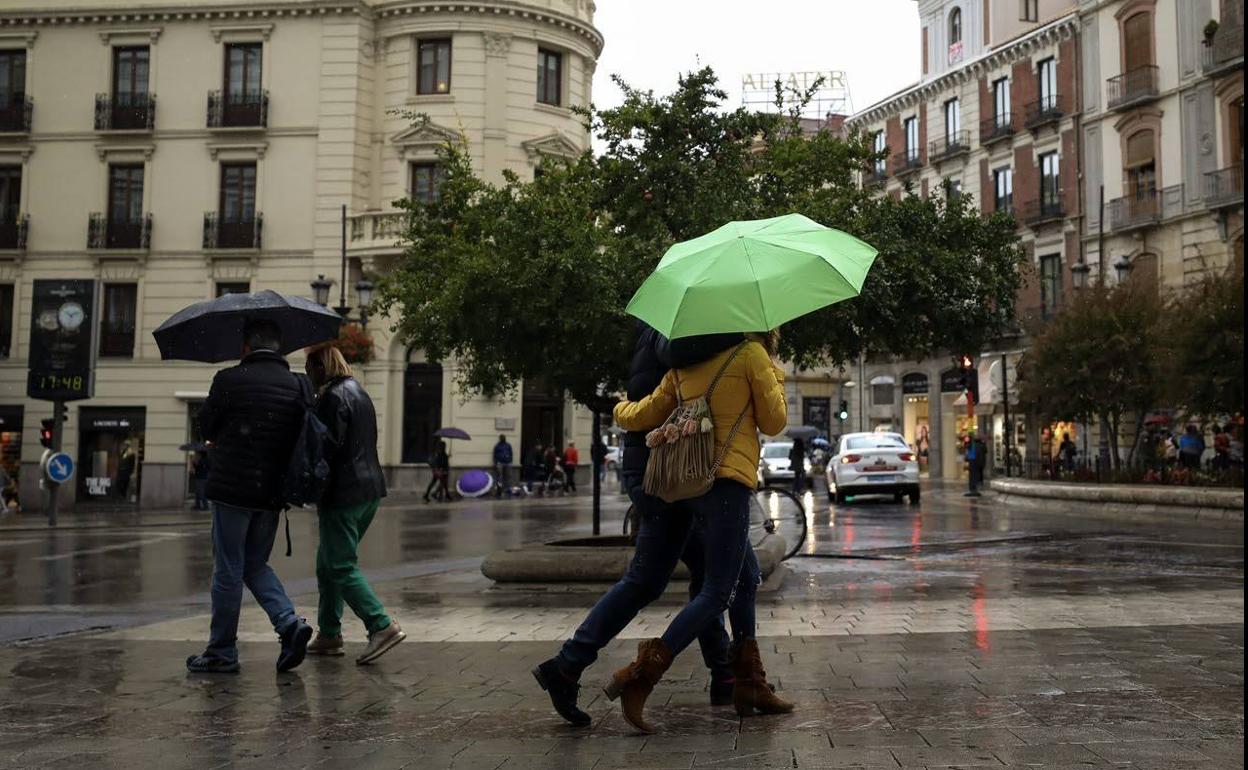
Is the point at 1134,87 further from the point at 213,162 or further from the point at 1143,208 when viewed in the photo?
the point at 213,162

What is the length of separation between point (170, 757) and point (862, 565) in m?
8.71

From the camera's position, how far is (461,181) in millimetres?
14594

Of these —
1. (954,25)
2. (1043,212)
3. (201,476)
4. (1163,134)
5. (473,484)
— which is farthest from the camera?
(954,25)

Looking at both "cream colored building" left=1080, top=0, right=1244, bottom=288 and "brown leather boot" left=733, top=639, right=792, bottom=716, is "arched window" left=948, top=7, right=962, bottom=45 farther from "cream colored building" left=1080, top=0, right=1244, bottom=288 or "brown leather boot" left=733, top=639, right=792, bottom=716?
"brown leather boot" left=733, top=639, right=792, bottom=716

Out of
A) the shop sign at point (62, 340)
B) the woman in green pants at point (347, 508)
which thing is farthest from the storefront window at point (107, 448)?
the woman in green pants at point (347, 508)

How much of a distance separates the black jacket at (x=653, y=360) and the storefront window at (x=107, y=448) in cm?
3204

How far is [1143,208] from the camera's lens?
37938mm

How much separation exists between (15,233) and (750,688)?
35678mm

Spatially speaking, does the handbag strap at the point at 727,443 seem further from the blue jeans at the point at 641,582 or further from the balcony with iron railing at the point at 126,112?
the balcony with iron railing at the point at 126,112

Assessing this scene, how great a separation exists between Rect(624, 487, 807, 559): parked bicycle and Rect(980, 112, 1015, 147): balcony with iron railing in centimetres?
3552

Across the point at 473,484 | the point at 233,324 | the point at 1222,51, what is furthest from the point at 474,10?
the point at 233,324

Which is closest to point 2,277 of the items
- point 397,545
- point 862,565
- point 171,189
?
point 171,189

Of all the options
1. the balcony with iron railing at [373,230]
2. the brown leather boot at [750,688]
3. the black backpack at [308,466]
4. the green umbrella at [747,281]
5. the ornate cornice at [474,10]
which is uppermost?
the ornate cornice at [474,10]

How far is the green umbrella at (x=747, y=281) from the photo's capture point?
16.1ft
